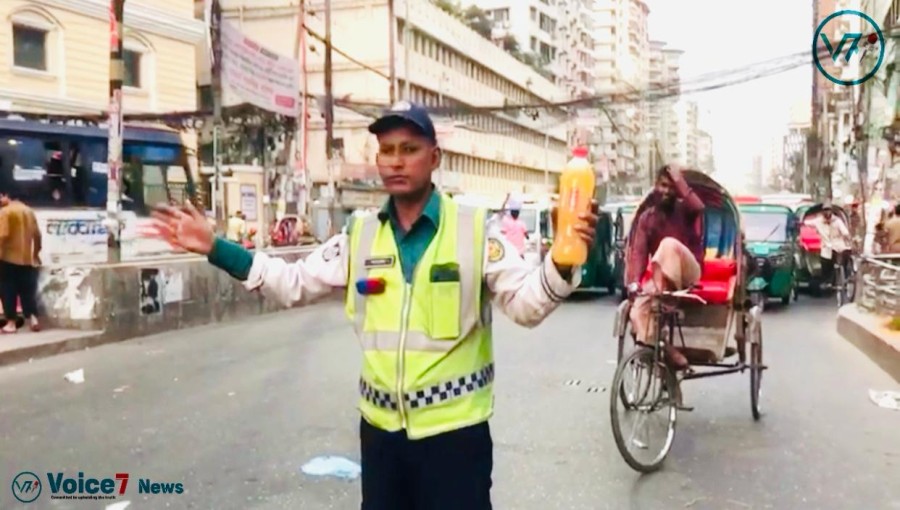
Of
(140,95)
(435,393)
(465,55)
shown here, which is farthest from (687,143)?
(435,393)

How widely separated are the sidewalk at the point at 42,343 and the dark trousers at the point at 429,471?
29.1ft

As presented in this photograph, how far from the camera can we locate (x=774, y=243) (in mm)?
16750

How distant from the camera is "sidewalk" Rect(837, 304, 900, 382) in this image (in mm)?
9578

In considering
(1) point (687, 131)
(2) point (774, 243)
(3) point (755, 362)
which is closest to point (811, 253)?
(2) point (774, 243)

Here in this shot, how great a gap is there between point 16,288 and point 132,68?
1789 centimetres

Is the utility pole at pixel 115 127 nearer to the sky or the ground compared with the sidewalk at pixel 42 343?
nearer to the sky

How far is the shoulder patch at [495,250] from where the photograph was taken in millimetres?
2854

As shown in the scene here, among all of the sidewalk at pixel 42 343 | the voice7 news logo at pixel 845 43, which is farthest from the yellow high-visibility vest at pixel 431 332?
the voice7 news logo at pixel 845 43

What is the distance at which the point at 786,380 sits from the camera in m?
9.45

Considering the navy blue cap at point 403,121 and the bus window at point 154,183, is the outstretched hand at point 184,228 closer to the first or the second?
the navy blue cap at point 403,121

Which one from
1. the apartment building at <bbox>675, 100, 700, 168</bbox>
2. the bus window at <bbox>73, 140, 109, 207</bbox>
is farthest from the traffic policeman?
the apartment building at <bbox>675, 100, 700, 168</bbox>

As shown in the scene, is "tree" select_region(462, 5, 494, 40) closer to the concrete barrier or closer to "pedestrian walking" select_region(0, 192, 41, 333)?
the concrete barrier

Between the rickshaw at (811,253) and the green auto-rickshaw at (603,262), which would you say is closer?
the rickshaw at (811,253)

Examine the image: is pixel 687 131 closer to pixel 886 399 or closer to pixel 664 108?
pixel 664 108
